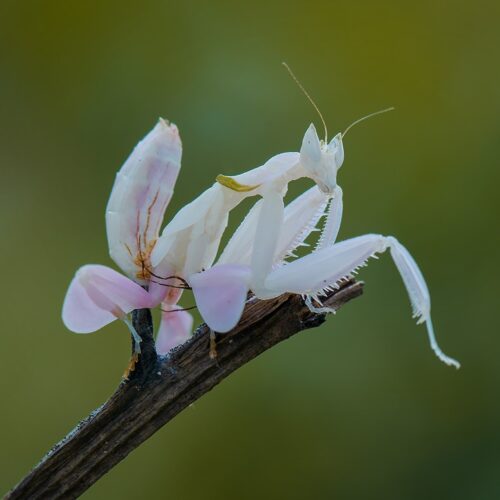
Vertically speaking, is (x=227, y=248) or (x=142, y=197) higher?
(x=142, y=197)

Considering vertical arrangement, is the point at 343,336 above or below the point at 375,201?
below

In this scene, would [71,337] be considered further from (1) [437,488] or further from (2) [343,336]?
(1) [437,488]

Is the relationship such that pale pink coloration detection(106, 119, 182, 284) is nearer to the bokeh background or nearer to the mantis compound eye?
the mantis compound eye

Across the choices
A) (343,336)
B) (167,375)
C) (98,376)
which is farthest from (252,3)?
(167,375)

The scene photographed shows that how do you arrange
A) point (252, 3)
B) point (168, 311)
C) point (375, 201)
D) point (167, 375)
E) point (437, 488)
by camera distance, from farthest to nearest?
1. point (252, 3)
2. point (375, 201)
3. point (437, 488)
4. point (168, 311)
5. point (167, 375)

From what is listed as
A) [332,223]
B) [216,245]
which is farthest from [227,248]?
[332,223]

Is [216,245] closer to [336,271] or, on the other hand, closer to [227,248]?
[227,248]
